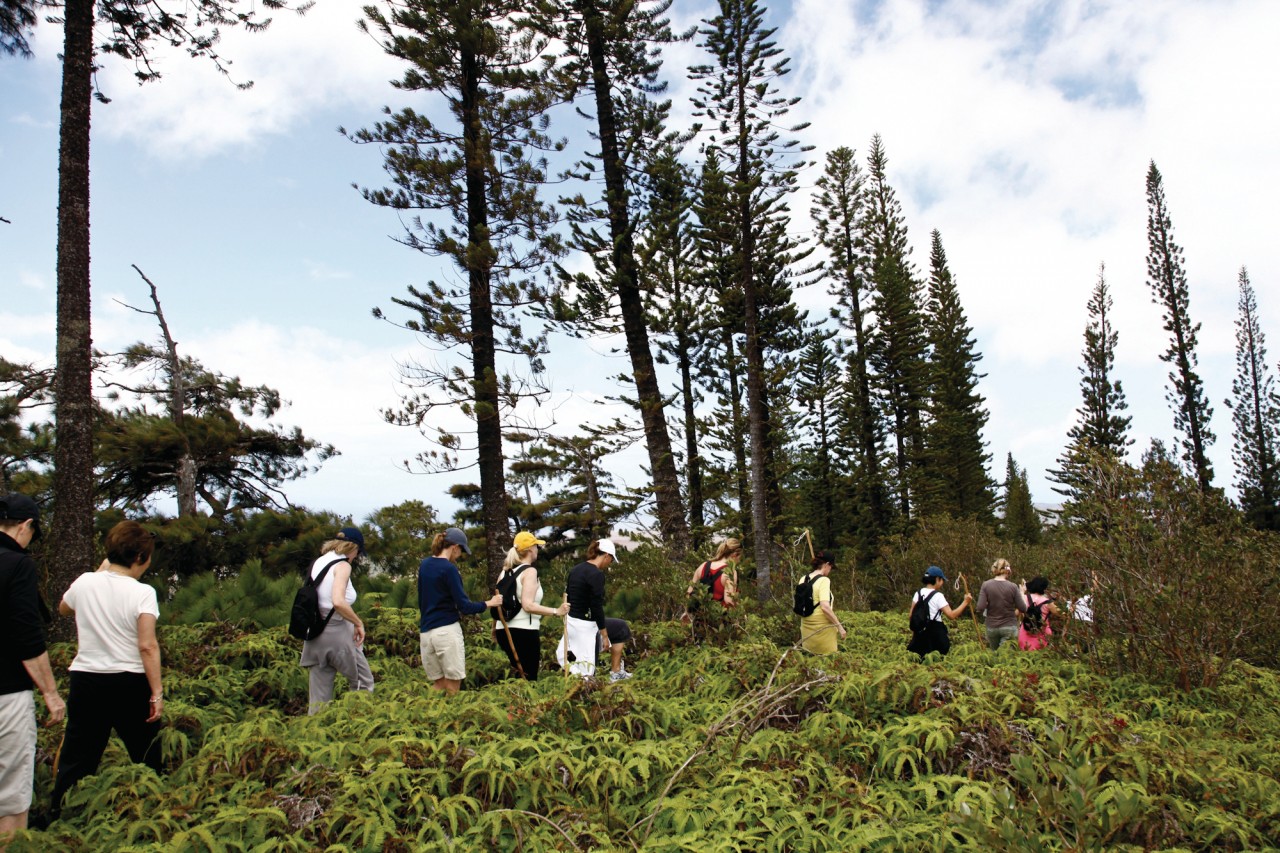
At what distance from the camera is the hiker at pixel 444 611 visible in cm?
592

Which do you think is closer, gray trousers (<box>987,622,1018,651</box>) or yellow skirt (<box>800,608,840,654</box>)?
yellow skirt (<box>800,608,840,654</box>)

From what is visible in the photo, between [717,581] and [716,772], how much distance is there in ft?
12.7

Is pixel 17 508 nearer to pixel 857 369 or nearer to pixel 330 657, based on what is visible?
pixel 330 657

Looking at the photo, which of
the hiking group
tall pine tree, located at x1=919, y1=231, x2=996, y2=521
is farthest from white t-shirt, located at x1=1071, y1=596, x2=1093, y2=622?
tall pine tree, located at x1=919, y1=231, x2=996, y2=521

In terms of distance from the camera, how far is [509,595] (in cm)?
641

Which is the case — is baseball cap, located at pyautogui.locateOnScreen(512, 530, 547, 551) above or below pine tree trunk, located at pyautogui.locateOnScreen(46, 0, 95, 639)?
below

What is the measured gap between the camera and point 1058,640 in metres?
7.27

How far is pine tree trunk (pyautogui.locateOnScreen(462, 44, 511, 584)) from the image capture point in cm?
1146

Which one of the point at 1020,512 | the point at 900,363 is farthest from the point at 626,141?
the point at 1020,512

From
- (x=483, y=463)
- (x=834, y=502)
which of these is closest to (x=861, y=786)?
(x=483, y=463)

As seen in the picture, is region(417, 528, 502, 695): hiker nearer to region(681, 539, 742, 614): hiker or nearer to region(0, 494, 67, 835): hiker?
region(681, 539, 742, 614): hiker

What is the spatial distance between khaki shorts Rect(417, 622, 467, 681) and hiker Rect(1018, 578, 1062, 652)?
5348mm

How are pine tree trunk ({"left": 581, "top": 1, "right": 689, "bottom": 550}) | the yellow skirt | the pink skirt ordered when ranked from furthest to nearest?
pine tree trunk ({"left": 581, "top": 1, "right": 689, "bottom": 550}) → the pink skirt → the yellow skirt

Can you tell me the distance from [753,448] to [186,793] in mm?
13550
